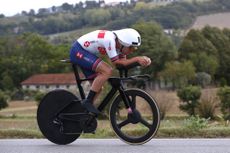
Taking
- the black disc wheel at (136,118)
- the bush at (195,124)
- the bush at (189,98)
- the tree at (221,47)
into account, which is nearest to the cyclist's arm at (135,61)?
the black disc wheel at (136,118)

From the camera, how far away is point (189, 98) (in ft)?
146

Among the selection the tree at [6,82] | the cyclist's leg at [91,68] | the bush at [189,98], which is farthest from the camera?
the tree at [6,82]

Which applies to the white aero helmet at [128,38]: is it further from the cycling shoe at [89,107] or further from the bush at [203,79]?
the bush at [203,79]

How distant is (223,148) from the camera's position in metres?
6.54

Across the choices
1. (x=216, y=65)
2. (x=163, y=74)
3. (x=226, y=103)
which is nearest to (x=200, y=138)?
(x=226, y=103)

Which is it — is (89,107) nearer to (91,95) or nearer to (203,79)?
(91,95)

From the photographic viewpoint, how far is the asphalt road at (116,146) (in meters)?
6.48

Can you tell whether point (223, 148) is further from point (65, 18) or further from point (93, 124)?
point (65, 18)

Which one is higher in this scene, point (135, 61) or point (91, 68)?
point (135, 61)

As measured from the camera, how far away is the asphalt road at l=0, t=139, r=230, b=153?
6.48 metres

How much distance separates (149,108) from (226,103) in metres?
32.0

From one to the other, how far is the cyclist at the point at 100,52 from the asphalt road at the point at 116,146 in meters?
0.48

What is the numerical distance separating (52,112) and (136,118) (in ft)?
3.44

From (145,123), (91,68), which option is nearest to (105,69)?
→ (91,68)
